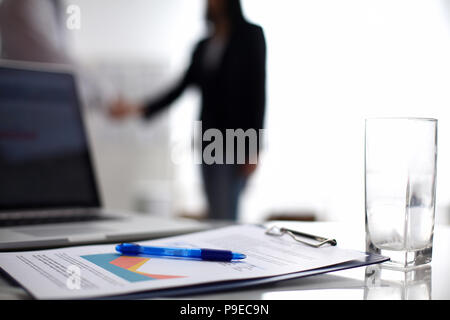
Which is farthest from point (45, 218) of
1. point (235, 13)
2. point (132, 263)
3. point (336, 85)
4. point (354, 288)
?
point (336, 85)

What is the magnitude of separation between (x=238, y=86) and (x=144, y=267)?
4.62ft

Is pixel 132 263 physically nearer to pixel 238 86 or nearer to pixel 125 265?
pixel 125 265

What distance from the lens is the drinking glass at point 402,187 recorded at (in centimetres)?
40

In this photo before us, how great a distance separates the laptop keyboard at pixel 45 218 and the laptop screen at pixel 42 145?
0.06ft

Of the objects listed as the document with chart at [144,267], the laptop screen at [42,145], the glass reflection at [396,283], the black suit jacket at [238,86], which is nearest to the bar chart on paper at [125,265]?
the document with chart at [144,267]

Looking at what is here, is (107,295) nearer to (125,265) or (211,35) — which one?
(125,265)

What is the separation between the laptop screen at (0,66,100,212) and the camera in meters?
0.76

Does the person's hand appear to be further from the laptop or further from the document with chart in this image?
the document with chart

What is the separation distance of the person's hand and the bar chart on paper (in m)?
1.97

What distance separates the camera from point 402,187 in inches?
15.9

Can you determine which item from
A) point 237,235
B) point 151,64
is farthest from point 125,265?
point 151,64

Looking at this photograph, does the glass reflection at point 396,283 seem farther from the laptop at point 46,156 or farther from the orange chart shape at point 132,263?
the laptop at point 46,156

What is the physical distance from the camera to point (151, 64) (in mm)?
2643

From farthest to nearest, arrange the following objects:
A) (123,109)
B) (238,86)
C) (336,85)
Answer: (123,109) < (336,85) < (238,86)
